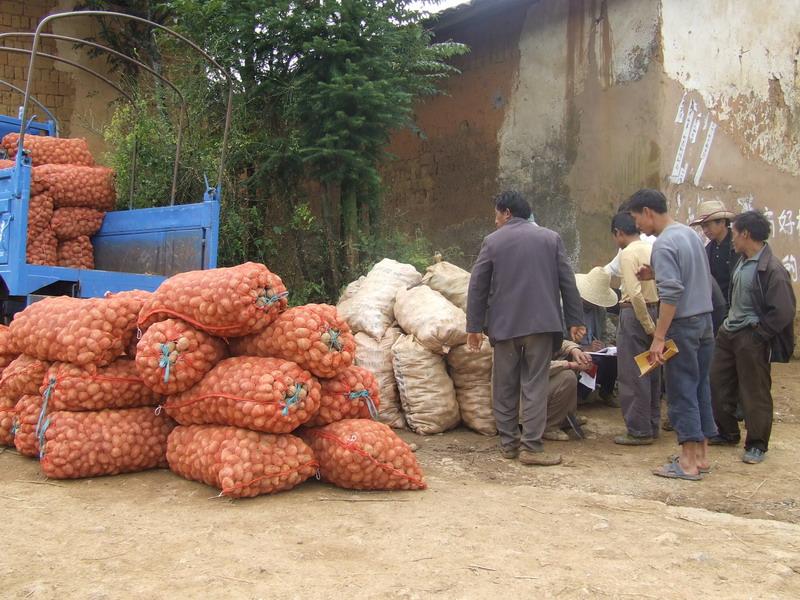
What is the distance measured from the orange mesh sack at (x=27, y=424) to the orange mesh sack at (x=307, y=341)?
50.2 inches

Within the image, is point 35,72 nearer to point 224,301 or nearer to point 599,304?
point 599,304

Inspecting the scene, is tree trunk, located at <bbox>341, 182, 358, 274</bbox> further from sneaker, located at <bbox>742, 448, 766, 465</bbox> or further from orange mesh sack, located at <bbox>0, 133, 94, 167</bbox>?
sneaker, located at <bbox>742, 448, 766, 465</bbox>

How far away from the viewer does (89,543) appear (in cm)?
292

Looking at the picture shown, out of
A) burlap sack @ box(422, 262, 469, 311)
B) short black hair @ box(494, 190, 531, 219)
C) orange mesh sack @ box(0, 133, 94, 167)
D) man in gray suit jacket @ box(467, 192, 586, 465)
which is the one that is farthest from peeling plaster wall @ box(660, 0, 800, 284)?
orange mesh sack @ box(0, 133, 94, 167)

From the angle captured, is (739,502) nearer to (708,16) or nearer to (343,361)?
(343,361)

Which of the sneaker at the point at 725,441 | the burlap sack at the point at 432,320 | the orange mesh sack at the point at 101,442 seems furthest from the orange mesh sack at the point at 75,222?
the sneaker at the point at 725,441

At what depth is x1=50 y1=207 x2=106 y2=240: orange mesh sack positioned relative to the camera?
18.7 ft

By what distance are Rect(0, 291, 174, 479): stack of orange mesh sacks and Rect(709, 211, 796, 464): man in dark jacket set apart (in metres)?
3.68

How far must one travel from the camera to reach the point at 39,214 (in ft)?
18.0

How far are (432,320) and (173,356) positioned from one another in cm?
216

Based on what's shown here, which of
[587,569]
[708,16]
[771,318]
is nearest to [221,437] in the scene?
[587,569]

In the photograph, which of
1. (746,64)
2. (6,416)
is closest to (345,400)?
(6,416)

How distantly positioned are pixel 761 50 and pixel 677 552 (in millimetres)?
7072

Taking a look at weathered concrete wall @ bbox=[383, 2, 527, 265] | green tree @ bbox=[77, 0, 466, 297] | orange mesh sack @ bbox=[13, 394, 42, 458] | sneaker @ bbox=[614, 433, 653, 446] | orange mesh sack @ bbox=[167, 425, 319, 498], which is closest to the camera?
orange mesh sack @ bbox=[167, 425, 319, 498]
